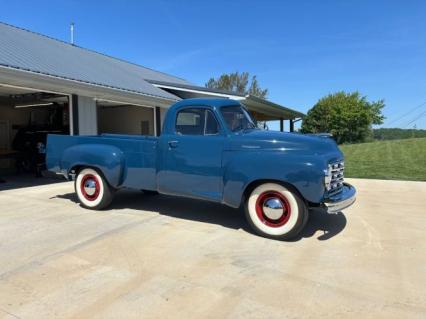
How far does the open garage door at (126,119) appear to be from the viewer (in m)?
19.3

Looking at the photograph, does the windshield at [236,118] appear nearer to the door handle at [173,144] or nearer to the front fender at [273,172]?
the front fender at [273,172]

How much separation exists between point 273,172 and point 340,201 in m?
1.03

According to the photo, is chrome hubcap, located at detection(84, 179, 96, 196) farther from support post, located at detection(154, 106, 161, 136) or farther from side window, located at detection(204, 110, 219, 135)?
support post, located at detection(154, 106, 161, 136)

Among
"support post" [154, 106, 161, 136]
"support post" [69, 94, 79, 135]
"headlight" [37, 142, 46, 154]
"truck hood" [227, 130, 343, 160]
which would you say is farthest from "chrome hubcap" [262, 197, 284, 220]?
"support post" [154, 106, 161, 136]

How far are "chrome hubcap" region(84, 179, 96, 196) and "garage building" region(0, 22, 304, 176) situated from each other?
3686mm

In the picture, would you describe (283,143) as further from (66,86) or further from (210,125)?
(66,86)

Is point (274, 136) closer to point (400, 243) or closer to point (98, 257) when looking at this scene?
point (400, 243)

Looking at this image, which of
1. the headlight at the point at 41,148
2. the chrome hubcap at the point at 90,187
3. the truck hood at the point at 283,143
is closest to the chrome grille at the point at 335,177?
the truck hood at the point at 283,143

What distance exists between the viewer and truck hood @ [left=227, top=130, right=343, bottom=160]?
5.24 metres

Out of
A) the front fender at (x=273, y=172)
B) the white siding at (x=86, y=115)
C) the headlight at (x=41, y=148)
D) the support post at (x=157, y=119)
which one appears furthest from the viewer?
the support post at (x=157, y=119)

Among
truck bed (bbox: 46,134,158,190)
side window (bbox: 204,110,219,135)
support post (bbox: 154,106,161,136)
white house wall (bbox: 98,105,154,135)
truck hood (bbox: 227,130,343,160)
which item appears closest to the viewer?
truck hood (bbox: 227,130,343,160)

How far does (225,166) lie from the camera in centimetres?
564

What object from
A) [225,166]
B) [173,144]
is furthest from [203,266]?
[173,144]

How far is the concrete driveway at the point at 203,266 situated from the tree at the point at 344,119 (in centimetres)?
4478
